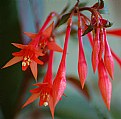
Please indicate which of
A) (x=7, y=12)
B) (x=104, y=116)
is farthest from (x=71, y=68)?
(x=7, y=12)

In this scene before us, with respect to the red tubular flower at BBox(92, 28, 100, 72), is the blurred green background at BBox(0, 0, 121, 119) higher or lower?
lower

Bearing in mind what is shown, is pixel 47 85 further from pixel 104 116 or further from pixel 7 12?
pixel 104 116

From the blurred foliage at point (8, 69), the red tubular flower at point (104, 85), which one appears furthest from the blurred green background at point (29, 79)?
the red tubular flower at point (104, 85)

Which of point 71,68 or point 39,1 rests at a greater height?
point 39,1

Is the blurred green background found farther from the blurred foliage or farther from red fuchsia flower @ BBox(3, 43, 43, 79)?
red fuchsia flower @ BBox(3, 43, 43, 79)

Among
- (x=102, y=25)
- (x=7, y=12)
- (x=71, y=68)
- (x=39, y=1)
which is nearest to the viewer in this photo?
(x=102, y=25)

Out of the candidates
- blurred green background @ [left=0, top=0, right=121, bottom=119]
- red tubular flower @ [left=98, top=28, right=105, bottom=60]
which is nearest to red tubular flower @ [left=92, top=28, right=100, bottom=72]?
red tubular flower @ [left=98, top=28, right=105, bottom=60]

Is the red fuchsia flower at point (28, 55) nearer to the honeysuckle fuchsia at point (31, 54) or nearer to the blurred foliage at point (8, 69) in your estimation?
the honeysuckle fuchsia at point (31, 54)
